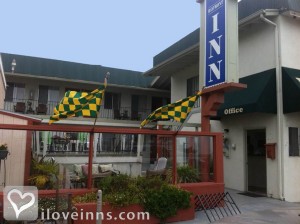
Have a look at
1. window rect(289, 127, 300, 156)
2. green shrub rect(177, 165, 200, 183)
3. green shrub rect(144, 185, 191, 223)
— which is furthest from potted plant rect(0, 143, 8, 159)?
window rect(289, 127, 300, 156)

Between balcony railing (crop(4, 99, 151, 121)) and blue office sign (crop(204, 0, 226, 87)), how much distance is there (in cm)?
1411

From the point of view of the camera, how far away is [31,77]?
20562 mm

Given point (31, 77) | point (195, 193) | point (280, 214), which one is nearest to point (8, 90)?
point (31, 77)

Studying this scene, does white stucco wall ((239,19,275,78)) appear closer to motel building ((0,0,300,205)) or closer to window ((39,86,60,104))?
motel building ((0,0,300,205))

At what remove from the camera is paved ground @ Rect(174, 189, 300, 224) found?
7.55 m

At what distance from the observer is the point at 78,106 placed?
7160 mm

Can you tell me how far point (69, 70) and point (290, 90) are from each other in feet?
51.6

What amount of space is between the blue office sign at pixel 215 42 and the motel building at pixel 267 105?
0.69 meters

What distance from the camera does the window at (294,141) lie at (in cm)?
1046

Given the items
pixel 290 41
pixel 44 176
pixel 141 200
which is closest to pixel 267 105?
pixel 290 41

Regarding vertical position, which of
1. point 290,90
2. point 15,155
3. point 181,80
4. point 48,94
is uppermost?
point 181,80

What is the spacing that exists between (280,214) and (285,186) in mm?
2152

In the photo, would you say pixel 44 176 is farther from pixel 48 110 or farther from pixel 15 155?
pixel 48 110

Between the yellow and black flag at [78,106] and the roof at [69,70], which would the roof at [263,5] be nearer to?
the yellow and black flag at [78,106]
